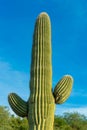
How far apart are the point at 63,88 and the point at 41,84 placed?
616 millimetres

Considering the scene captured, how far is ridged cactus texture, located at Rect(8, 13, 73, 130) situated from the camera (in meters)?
9.62

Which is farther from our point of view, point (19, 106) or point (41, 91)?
point (19, 106)

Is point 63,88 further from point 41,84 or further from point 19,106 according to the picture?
point 19,106

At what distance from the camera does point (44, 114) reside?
31.5ft

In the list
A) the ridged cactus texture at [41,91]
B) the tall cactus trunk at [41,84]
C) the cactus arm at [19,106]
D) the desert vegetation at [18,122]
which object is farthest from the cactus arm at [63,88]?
the desert vegetation at [18,122]

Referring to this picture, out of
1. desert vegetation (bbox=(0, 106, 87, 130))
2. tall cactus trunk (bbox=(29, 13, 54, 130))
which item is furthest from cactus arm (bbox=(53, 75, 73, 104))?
desert vegetation (bbox=(0, 106, 87, 130))

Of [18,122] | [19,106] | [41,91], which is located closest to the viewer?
[41,91]

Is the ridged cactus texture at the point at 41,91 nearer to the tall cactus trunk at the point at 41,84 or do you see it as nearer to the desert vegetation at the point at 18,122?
the tall cactus trunk at the point at 41,84

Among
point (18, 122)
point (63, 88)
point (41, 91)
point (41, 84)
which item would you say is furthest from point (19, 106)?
point (18, 122)

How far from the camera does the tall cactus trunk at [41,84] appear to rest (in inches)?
378

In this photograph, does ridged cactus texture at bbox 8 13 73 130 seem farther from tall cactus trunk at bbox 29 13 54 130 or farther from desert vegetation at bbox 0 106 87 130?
desert vegetation at bbox 0 106 87 130

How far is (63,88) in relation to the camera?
982 cm

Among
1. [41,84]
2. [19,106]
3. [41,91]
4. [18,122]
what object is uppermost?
[18,122]

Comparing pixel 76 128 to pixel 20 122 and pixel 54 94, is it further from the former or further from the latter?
pixel 54 94
